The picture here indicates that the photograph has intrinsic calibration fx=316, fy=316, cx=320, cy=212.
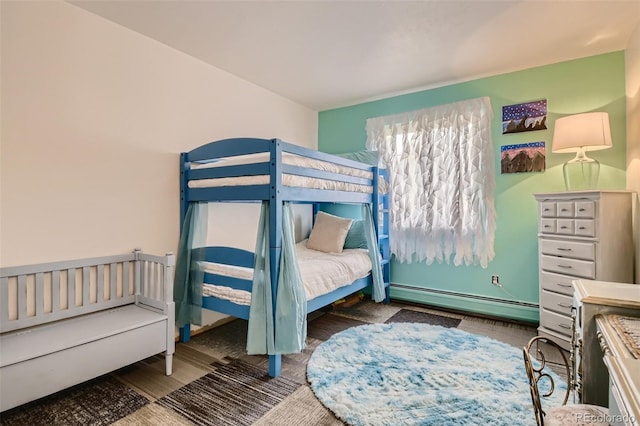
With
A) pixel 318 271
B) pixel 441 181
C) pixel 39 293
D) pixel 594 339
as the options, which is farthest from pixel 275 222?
pixel 441 181

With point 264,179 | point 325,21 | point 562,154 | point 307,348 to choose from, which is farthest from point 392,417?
point 562,154

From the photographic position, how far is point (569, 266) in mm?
2541

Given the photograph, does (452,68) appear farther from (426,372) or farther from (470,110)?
(426,372)

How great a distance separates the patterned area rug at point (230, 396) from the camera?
176 cm

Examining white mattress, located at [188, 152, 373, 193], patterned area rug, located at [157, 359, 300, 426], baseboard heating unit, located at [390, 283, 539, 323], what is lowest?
patterned area rug, located at [157, 359, 300, 426]

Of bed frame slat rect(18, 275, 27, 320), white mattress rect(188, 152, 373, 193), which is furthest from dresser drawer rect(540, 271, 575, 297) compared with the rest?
bed frame slat rect(18, 275, 27, 320)

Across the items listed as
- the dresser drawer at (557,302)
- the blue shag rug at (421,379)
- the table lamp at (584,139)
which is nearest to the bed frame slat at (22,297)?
the blue shag rug at (421,379)

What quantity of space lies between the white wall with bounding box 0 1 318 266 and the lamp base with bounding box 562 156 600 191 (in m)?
3.35

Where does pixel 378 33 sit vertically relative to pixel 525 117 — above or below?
above

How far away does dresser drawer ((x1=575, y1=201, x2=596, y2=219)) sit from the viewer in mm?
2381

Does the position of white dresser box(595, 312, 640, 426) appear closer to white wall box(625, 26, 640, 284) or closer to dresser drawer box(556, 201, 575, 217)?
dresser drawer box(556, 201, 575, 217)

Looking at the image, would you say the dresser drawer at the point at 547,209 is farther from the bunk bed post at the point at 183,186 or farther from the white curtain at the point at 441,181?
the bunk bed post at the point at 183,186

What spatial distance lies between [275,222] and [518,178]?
253 centimetres

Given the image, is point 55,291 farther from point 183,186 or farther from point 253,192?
point 253,192
